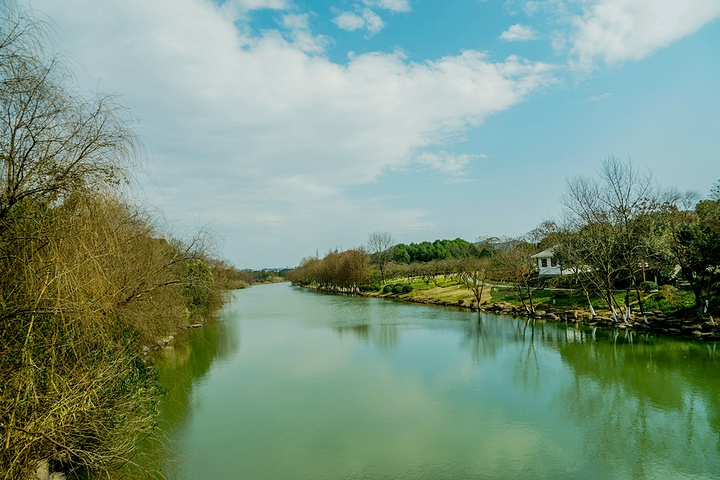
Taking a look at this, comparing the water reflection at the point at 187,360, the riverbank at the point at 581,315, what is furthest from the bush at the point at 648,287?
the water reflection at the point at 187,360

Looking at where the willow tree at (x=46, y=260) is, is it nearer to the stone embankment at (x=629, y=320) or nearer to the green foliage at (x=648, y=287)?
the stone embankment at (x=629, y=320)

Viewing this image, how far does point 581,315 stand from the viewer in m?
23.1

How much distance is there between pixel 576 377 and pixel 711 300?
11898 mm

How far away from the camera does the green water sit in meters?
7.53

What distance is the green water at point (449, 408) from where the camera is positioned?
753 centimetres

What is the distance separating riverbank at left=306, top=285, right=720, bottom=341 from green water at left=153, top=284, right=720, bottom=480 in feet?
4.66

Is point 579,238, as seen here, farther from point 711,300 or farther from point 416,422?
point 416,422

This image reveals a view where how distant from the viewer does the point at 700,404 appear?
10078 mm

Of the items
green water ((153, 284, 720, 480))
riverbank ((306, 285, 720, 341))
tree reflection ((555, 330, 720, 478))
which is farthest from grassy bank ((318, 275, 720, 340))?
tree reflection ((555, 330, 720, 478))

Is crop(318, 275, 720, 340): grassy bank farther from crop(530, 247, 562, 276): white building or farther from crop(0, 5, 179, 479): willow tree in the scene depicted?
crop(0, 5, 179, 479): willow tree

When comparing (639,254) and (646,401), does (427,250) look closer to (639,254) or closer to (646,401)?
(639,254)

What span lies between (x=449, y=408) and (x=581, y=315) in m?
16.4

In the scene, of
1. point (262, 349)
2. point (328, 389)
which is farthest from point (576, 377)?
point (262, 349)

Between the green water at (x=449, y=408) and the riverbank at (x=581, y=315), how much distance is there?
1420mm
